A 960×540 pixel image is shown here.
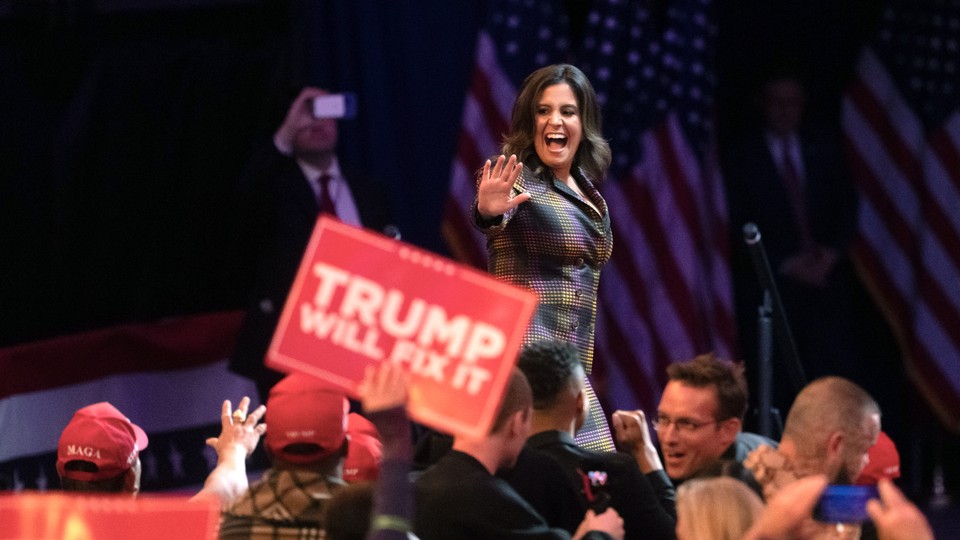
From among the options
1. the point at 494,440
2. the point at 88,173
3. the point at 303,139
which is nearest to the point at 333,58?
the point at 303,139

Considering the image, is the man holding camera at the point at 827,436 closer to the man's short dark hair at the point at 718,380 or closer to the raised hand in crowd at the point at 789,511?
the man's short dark hair at the point at 718,380

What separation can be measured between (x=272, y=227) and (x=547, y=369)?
344cm

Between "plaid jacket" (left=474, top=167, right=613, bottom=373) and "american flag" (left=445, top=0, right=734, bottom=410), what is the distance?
120 inches

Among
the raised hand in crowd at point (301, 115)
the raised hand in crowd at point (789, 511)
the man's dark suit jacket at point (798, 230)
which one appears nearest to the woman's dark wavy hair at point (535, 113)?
the raised hand in crowd at point (789, 511)

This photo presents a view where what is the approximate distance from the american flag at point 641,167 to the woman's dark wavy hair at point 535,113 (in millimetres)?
2978

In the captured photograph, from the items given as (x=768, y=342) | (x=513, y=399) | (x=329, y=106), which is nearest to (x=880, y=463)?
(x=768, y=342)

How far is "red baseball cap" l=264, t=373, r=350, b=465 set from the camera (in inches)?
134

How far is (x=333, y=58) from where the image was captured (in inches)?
282

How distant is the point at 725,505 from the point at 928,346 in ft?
16.3

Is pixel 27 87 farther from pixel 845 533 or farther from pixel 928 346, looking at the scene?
pixel 845 533

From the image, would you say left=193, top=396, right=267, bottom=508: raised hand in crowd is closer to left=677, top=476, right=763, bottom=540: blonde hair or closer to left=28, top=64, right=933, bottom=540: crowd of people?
left=28, top=64, right=933, bottom=540: crowd of people

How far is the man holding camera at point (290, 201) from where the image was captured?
6.73 metres

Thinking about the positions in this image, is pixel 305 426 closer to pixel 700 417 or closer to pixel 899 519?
pixel 700 417

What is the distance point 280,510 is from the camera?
331 cm
